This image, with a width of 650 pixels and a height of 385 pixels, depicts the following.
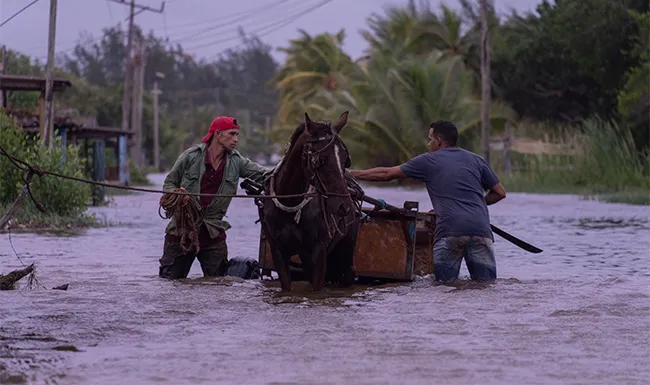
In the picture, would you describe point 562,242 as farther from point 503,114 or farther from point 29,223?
point 503,114

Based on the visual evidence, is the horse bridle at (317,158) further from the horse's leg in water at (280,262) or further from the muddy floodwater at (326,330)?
the muddy floodwater at (326,330)

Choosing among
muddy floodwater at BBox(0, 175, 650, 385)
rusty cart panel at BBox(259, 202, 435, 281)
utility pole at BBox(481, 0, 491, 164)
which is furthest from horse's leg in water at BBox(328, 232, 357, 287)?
utility pole at BBox(481, 0, 491, 164)

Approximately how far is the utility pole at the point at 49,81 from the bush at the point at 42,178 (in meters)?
0.82

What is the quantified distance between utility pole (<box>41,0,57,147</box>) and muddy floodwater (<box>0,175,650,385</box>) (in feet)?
28.6

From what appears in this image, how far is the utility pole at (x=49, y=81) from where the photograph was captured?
22.3 meters

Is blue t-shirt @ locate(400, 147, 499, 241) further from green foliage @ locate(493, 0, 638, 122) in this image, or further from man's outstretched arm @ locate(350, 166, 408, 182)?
green foliage @ locate(493, 0, 638, 122)

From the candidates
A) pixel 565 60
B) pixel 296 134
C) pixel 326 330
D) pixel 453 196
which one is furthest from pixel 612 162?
pixel 326 330

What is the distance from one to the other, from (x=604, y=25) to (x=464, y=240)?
3362 cm

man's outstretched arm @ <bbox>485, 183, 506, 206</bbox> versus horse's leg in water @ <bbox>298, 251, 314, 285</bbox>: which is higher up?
man's outstretched arm @ <bbox>485, 183, 506, 206</bbox>

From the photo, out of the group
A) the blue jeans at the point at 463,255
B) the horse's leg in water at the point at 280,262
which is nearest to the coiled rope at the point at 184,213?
the horse's leg in water at the point at 280,262

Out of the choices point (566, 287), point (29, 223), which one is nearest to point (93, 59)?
point (29, 223)

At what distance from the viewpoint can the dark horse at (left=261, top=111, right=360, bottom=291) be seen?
30.1 ft

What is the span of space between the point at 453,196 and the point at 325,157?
151 cm

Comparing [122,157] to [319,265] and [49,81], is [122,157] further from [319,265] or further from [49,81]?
[319,265]
